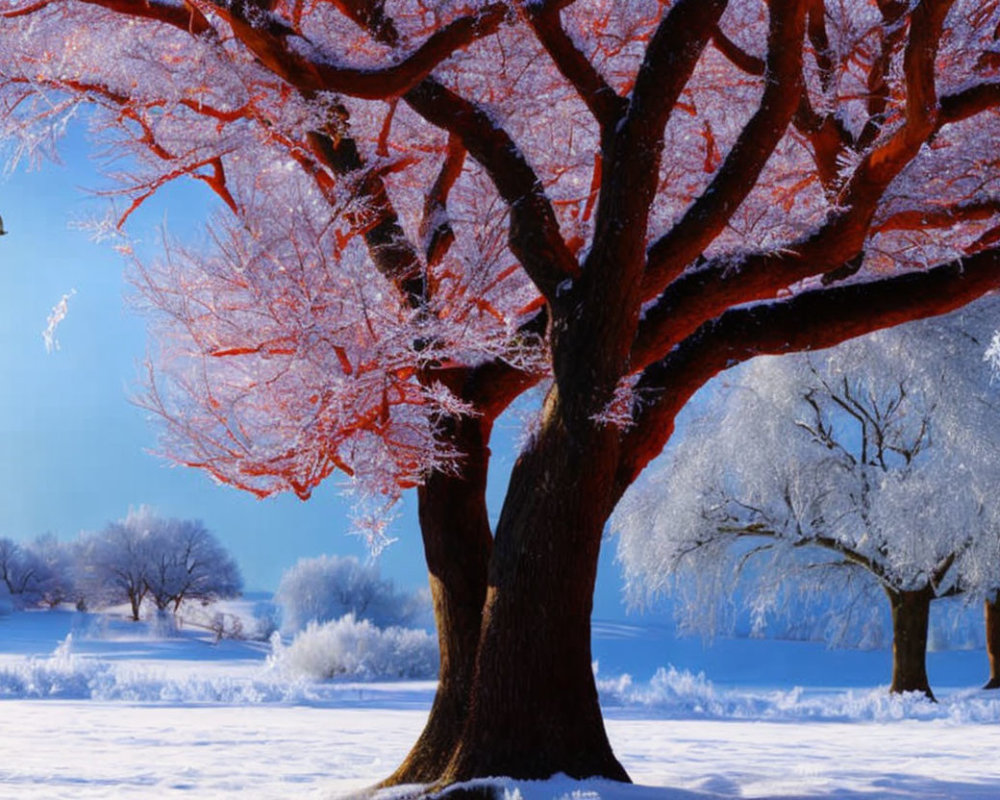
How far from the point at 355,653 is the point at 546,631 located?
1096 centimetres

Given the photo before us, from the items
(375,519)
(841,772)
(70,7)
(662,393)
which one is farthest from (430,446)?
(70,7)

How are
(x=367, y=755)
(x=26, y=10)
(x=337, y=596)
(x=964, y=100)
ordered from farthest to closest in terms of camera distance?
1. (x=337, y=596)
2. (x=367, y=755)
3. (x=26, y=10)
4. (x=964, y=100)

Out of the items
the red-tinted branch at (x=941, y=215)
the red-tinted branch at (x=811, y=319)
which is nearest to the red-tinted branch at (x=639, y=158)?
the red-tinted branch at (x=811, y=319)

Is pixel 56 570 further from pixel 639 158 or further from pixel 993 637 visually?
pixel 639 158

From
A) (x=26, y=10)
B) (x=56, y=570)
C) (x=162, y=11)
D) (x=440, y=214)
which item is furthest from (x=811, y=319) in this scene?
(x=56, y=570)

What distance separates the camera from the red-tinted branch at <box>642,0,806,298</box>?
576cm

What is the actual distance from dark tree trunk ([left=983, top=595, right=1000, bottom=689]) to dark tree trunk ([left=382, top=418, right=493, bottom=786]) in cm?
1221

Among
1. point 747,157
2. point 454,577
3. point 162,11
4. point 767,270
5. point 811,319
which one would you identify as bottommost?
point 454,577

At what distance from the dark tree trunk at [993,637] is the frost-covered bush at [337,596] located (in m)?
13.8

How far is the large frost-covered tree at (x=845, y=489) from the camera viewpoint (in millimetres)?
13031

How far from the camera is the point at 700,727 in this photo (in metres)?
10.6

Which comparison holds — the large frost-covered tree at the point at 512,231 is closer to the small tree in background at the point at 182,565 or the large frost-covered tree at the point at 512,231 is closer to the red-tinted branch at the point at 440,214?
the red-tinted branch at the point at 440,214

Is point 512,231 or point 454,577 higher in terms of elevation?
point 512,231

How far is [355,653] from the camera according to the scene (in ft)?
52.5
